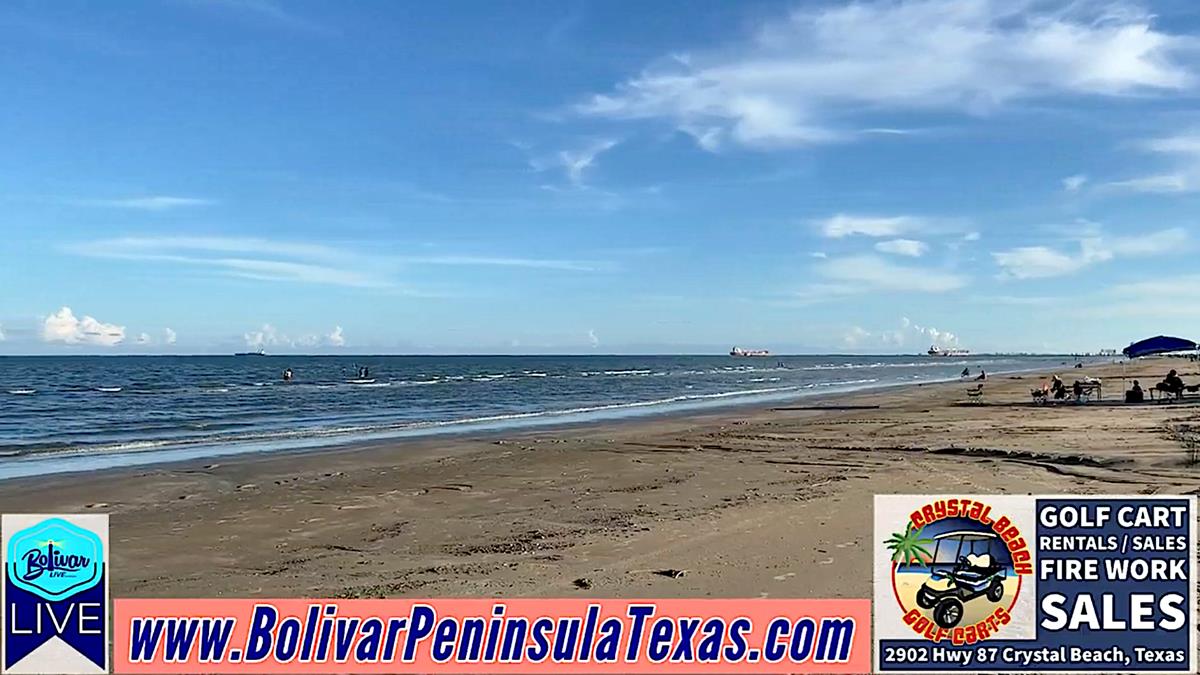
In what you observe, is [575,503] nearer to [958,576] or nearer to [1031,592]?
[958,576]

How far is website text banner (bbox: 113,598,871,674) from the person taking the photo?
572cm

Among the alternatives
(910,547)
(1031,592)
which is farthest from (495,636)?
(1031,592)

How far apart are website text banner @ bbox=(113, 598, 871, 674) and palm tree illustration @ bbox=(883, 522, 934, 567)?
0.57 m

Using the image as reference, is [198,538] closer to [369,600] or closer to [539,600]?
[369,600]

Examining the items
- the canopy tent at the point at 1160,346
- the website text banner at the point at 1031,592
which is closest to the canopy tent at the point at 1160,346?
the canopy tent at the point at 1160,346

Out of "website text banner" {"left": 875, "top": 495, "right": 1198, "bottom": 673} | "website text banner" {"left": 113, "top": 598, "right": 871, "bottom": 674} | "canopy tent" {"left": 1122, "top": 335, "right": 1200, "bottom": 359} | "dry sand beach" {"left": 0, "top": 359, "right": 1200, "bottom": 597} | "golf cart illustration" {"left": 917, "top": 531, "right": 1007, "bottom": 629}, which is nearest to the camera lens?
"website text banner" {"left": 875, "top": 495, "right": 1198, "bottom": 673}

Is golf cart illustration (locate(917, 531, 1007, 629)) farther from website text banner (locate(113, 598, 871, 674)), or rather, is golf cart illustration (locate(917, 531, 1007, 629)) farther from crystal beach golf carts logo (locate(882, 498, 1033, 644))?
website text banner (locate(113, 598, 871, 674))

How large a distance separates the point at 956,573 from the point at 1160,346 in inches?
1342

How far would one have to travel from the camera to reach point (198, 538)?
A: 10.1 metres

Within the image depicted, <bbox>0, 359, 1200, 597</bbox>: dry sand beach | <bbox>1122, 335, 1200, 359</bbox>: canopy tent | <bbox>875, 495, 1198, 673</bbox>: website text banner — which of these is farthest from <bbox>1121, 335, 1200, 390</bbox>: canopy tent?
<bbox>875, 495, 1198, 673</bbox>: website text banner

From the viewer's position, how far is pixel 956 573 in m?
5.89

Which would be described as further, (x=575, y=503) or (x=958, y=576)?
(x=575, y=503)

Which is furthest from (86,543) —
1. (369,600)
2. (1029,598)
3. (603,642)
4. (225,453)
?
(225,453)

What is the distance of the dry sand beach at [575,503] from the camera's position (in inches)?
307
